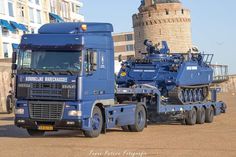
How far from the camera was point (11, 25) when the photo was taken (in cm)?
5769

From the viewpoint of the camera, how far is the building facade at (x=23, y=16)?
5712 centimetres

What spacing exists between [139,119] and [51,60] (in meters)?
4.91

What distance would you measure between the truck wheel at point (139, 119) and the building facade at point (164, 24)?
55.4 m

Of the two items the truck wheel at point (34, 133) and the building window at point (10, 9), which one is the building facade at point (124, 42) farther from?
the truck wheel at point (34, 133)

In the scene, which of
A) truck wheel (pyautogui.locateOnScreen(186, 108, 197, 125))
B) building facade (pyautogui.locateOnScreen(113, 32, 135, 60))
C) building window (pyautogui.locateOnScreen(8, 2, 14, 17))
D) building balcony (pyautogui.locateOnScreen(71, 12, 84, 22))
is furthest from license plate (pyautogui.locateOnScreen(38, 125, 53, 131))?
building facade (pyautogui.locateOnScreen(113, 32, 135, 60))

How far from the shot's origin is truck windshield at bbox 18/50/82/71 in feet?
54.1

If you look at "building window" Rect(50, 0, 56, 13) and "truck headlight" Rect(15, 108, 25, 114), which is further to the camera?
"building window" Rect(50, 0, 56, 13)

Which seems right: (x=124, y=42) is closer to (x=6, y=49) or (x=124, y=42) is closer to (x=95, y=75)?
(x=6, y=49)

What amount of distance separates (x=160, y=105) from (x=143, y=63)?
10.2ft

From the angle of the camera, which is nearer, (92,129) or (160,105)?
(92,129)

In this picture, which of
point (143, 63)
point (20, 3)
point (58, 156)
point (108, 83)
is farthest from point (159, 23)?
point (58, 156)

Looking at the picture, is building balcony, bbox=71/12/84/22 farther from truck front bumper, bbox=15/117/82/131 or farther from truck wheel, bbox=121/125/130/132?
truck front bumper, bbox=15/117/82/131

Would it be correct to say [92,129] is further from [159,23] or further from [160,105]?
[159,23]

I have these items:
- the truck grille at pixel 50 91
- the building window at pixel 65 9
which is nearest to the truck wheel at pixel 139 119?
the truck grille at pixel 50 91
